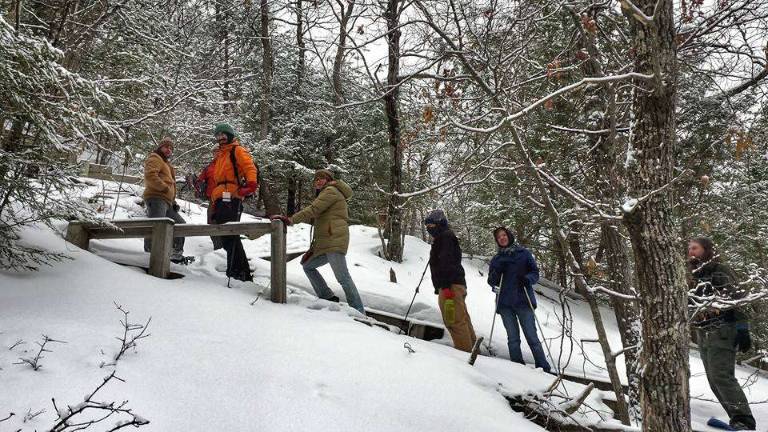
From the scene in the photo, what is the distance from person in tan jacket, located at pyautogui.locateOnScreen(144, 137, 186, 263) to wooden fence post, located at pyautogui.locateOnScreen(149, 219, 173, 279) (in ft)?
4.13

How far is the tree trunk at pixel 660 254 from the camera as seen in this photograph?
2.71 metres

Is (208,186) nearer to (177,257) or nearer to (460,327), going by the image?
(177,257)

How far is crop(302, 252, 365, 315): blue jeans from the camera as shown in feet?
18.0

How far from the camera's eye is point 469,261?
44.7ft

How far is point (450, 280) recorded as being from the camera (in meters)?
5.79

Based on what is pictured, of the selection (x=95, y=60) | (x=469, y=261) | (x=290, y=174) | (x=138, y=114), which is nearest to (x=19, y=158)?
(x=95, y=60)

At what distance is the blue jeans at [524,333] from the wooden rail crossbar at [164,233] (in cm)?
293

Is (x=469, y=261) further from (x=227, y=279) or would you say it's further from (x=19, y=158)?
(x=19, y=158)

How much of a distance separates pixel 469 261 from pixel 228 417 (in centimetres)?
1163

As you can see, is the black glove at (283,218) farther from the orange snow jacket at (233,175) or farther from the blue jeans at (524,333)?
the blue jeans at (524,333)

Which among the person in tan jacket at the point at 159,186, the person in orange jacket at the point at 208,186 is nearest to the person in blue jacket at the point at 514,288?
the person in orange jacket at the point at 208,186

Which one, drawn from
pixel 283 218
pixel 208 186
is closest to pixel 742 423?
pixel 283 218

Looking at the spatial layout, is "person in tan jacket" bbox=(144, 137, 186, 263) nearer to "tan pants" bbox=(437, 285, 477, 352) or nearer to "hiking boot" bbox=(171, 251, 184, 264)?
"hiking boot" bbox=(171, 251, 184, 264)

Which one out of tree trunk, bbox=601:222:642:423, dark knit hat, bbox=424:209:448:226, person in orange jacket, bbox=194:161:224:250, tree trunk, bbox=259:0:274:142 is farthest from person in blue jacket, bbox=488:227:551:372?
tree trunk, bbox=259:0:274:142
